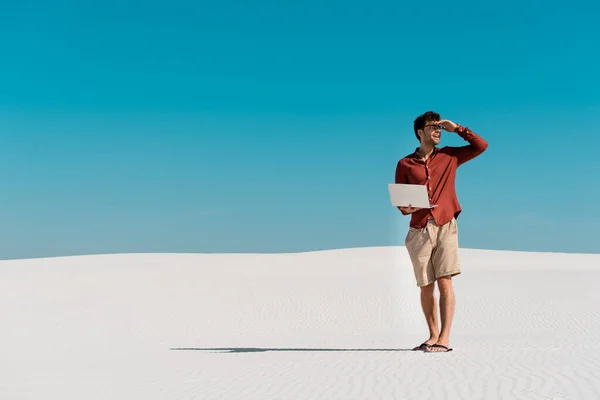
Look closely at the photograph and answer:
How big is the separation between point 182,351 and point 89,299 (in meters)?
9.70

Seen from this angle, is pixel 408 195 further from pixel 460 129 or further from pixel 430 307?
pixel 430 307

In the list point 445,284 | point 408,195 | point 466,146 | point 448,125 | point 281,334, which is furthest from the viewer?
point 281,334

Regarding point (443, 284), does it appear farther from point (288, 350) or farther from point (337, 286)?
point (337, 286)

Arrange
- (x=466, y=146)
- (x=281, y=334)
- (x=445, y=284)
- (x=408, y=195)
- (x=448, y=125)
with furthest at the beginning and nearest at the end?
(x=281, y=334), (x=466, y=146), (x=445, y=284), (x=448, y=125), (x=408, y=195)

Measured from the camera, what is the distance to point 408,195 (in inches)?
271

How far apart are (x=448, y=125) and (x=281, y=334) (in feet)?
18.7

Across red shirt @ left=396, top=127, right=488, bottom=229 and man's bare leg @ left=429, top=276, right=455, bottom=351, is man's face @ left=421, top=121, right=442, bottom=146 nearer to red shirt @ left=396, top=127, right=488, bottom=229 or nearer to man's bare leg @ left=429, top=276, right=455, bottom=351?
red shirt @ left=396, top=127, right=488, bottom=229

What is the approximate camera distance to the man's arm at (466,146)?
710cm

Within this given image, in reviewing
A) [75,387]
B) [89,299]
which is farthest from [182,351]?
[89,299]

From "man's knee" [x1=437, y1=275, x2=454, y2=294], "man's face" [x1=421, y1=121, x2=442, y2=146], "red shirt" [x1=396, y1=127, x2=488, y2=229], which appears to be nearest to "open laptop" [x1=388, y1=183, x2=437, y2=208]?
"red shirt" [x1=396, y1=127, x2=488, y2=229]

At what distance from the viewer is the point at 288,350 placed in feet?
27.7

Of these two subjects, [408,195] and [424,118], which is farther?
[424,118]

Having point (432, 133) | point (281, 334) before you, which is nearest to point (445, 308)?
point (432, 133)

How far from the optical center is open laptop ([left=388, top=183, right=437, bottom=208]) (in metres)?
6.82
